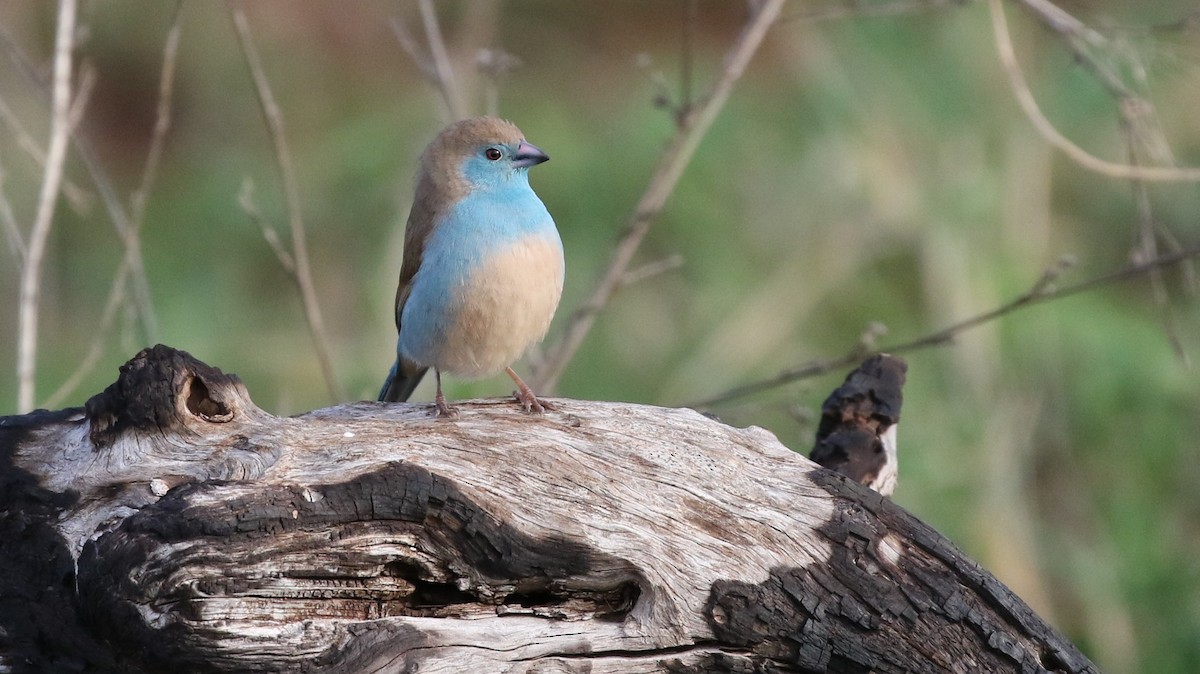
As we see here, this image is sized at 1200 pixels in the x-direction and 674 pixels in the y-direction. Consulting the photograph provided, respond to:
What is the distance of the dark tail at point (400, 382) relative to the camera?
462 centimetres

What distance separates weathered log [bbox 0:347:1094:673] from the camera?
298 centimetres

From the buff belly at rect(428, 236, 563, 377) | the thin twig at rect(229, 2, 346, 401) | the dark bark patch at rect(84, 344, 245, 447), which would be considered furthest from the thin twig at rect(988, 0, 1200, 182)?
the dark bark patch at rect(84, 344, 245, 447)

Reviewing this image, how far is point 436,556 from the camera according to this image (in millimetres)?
3201

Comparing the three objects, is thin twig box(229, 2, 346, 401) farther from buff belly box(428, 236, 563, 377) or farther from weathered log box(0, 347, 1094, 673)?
weathered log box(0, 347, 1094, 673)

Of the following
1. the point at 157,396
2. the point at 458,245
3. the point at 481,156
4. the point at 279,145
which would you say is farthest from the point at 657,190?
the point at 157,396

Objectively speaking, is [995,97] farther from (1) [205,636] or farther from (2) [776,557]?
(1) [205,636]

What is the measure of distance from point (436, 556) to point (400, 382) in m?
1.57

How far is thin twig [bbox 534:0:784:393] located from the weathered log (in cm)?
150

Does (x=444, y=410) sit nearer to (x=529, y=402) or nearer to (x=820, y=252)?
(x=529, y=402)

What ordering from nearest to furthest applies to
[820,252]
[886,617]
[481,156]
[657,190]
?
1. [886,617]
2. [481,156]
3. [657,190]
4. [820,252]

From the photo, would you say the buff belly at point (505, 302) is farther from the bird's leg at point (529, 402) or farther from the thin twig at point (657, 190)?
the thin twig at point (657, 190)

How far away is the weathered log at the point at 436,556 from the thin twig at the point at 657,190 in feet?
4.91

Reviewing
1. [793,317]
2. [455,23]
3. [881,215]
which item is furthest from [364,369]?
[455,23]

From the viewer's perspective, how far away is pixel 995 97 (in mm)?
8633
